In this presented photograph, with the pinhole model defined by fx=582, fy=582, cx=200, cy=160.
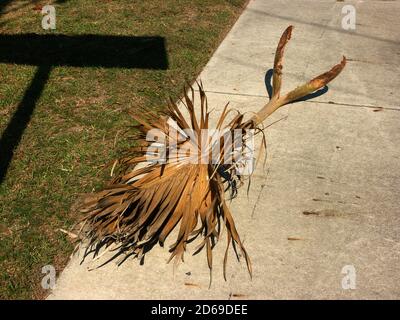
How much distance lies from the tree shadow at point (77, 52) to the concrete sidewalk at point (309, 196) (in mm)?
766

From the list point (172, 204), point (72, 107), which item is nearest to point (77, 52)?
point (72, 107)

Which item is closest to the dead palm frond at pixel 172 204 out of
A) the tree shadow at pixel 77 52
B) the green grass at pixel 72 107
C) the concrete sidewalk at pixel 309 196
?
the concrete sidewalk at pixel 309 196

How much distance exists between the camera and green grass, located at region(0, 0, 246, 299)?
13.3 feet

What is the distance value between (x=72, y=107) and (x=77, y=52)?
1.34 meters

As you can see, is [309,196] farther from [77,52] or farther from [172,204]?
[77,52]

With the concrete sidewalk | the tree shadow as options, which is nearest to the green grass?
the tree shadow

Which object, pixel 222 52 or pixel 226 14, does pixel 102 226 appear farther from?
pixel 226 14

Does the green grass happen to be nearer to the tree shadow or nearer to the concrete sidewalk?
the tree shadow

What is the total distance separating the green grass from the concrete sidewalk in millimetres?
311

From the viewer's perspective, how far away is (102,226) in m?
3.81

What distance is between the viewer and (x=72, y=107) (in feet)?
18.5
